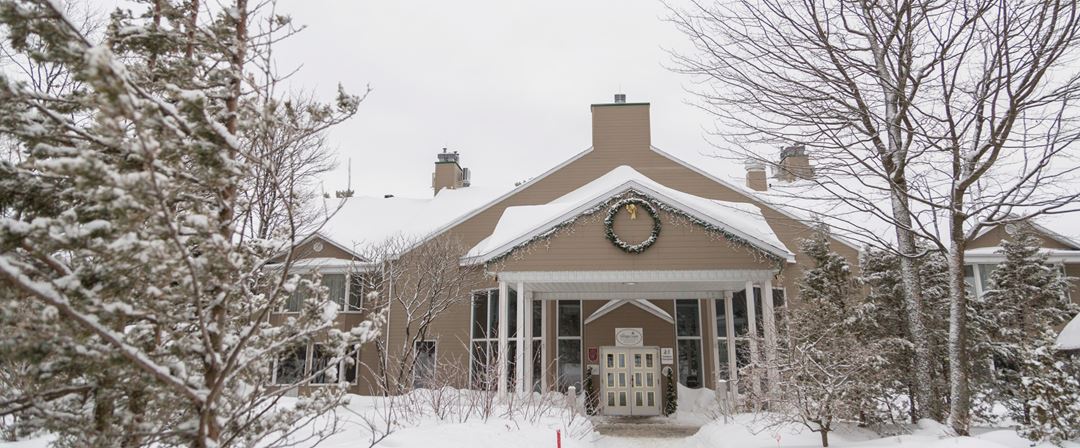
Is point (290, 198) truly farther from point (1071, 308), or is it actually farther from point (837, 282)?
point (1071, 308)

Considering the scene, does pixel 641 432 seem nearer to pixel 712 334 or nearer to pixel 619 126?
pixel 712 334

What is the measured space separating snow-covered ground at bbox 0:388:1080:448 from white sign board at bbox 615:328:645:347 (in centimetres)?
481

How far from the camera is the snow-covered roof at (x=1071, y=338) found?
8797 millimetres

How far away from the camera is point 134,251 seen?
3.11 meters

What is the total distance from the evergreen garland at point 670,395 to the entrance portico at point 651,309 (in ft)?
1.15

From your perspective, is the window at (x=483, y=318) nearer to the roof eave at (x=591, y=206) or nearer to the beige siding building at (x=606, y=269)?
the beige siding building at (x=606, y=269)

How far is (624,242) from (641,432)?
13.9 feet

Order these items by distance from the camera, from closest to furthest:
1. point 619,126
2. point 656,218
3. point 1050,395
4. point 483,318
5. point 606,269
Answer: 1. point 1050,395
2. point 656,218
3. point 606,269
4. point 483,318
5. point 619,126

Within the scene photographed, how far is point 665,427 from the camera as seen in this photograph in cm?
1469

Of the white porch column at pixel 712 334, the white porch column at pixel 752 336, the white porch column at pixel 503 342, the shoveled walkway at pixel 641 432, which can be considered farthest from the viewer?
the white porch column at pixel 712 334

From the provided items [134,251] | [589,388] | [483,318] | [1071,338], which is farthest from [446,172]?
[134,251]

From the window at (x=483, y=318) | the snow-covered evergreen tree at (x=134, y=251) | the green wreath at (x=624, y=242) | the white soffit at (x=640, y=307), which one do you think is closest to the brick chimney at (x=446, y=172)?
the window at (x=483, y=318)

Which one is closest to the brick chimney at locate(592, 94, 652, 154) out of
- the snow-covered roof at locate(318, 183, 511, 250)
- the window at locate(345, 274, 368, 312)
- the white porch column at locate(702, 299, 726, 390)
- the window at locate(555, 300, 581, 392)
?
the snow-covered roof at locate(318, 183, 511, 250)

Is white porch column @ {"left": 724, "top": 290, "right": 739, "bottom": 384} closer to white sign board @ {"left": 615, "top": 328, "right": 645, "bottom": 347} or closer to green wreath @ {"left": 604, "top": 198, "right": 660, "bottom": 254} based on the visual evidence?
white sign board @ {"left": 615, "top": 328, "right": 645, "bottom": 347}
